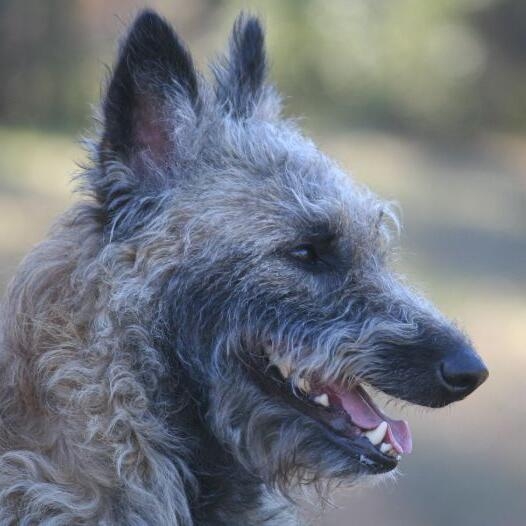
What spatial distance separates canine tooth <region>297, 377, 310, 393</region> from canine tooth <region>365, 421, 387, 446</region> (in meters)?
0.26

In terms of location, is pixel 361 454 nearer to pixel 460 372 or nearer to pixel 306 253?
pixel 460 372

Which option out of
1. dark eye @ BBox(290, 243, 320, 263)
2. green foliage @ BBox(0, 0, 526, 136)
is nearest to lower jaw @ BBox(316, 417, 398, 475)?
dark eye @ BBox(290, 243, 320, 263)

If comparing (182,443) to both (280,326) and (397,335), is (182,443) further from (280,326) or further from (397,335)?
(397,335)

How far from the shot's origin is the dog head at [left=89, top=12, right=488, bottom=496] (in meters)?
4.02

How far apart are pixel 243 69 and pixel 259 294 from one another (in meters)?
1.22

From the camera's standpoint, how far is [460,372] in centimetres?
395

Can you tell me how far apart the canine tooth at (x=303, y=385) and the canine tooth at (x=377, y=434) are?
0.26m

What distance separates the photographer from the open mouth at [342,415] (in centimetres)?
406

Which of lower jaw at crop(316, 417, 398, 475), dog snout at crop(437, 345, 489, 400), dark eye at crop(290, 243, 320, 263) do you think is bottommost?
lower jaw at crop(316, 417, 398, 475)

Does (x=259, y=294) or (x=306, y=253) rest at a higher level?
(x=306, y=253)

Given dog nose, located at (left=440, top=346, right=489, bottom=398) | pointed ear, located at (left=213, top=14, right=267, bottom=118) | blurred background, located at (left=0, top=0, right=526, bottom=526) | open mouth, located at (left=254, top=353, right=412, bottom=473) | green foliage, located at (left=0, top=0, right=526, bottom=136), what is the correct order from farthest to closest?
green foliage, located at (left=0, top=0, right=526, bottom=136) → blurred background, located at (left=0, top=0, right=526, bottom=526) → pointed ear, located at (left=213, top=14, right=267, bottom=118) → open mouth, located at (left=254, top=353, right=412, bottom=473) → dog nose, located at (left=440, top=346, right=489, bottom=398)

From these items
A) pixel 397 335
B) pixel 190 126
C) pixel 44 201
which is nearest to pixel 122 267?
pixel 190 126

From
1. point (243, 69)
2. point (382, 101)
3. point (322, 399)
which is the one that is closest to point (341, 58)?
point (382, 101)

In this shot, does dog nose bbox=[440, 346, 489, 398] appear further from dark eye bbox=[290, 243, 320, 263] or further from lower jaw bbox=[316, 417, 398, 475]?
dark eye bbox=[290, 243, 320, 263]
